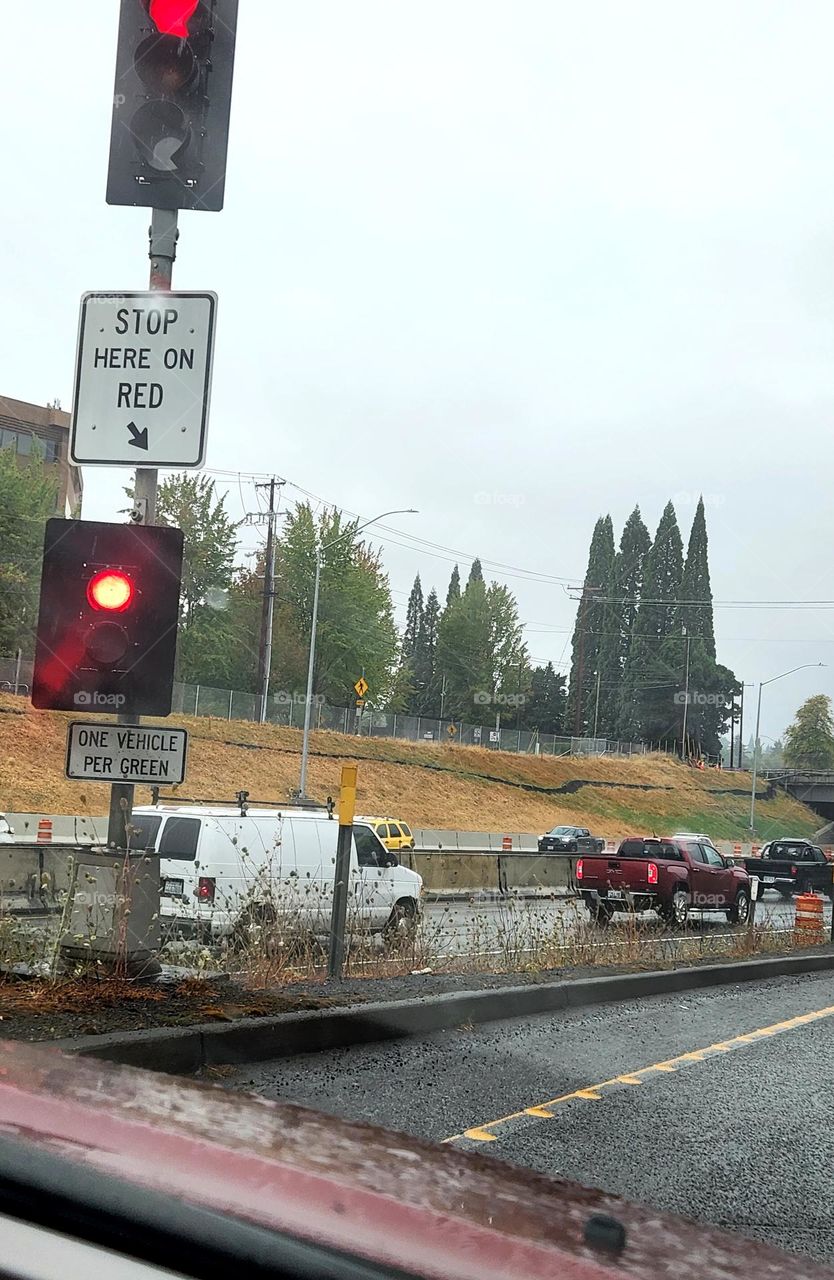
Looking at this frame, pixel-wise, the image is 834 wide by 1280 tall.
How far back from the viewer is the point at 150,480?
24.3 feet

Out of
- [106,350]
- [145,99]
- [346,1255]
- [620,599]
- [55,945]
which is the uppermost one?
[620,599]

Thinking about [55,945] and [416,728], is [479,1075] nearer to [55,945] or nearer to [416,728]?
[55,945]

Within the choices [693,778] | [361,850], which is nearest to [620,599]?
[693,778]

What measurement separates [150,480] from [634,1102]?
4204 millimetres

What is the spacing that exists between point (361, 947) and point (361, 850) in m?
6.45

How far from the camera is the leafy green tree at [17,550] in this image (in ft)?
177

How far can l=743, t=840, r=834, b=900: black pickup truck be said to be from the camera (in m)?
36.9

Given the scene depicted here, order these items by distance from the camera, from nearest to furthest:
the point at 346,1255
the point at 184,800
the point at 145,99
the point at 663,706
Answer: the point at 346,1255 < the point at 145,99 < the point at 184,800 < the point at 663,706

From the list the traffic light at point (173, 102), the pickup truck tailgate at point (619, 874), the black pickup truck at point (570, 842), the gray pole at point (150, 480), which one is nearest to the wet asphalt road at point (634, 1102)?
the gray pole at point (150, 480)

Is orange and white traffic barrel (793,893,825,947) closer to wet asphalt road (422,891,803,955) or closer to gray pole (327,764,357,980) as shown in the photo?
Answer: wet asphalt road (422,891,803,955)

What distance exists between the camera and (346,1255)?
1.18m

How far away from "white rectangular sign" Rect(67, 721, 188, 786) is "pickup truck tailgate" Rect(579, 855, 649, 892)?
16.9m

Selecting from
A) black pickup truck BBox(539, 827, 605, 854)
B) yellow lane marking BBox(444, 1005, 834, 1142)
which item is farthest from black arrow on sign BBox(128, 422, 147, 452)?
black pickup truck BBox(539, 827, 605, 854)

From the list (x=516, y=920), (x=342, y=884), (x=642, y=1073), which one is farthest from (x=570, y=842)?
(x=642, y=1073)
